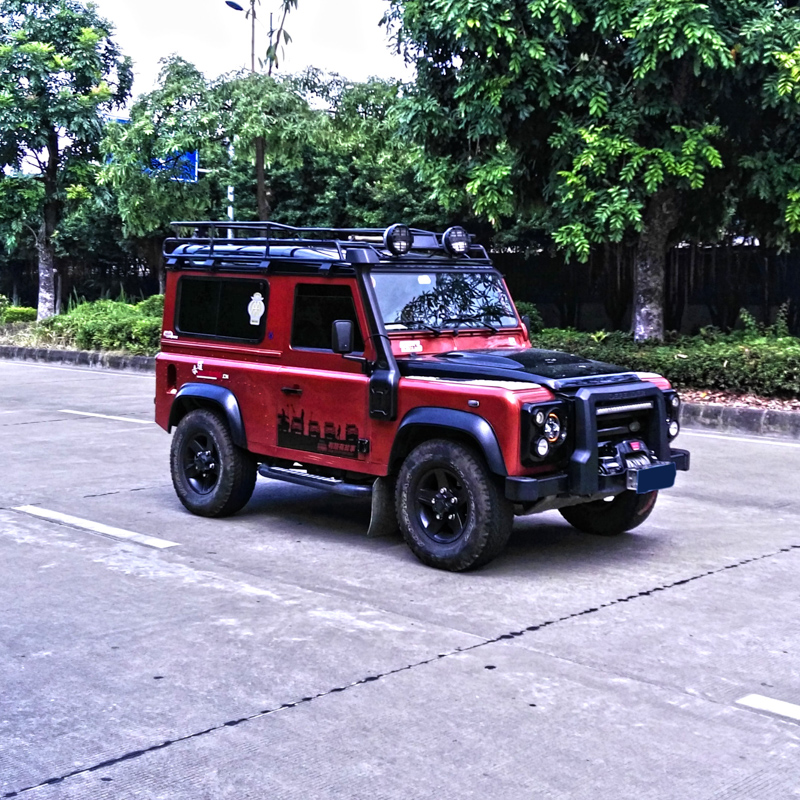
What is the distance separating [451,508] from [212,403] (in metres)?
2.38

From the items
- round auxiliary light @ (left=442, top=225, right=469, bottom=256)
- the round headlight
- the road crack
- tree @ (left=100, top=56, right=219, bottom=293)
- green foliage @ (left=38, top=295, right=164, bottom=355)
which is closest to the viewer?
the road crack

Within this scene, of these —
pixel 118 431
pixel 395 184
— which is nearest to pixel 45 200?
pixel 395 184

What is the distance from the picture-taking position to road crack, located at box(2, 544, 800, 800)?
3.99 m

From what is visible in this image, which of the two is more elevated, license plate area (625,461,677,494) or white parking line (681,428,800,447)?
license plate area (625,461,677,494)

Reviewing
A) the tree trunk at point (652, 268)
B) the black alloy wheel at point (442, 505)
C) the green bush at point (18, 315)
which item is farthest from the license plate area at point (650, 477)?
the green bush at point (18, 315)

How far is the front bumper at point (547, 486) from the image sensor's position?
20.8 ft

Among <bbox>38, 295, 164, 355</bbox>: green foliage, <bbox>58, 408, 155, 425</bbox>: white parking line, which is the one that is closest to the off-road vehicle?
<bbox>58, 408, 155, 425</bbox>: white parking line

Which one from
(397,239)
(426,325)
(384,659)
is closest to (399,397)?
(426,325)

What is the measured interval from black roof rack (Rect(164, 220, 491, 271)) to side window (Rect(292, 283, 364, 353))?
0.16 metres

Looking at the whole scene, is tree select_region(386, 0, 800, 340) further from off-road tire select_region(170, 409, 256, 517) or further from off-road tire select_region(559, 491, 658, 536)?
off-road tire select_region(170, 409, 256, 517)

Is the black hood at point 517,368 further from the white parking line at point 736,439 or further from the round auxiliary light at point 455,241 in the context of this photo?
the white parking line at point 736,439

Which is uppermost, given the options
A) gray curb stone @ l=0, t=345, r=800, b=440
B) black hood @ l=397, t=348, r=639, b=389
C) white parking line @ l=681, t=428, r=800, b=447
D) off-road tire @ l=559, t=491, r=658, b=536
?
black hood @ l=397, t=348, r=639, b=389

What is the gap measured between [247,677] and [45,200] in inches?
1031

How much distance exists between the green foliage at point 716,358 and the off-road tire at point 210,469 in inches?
324
